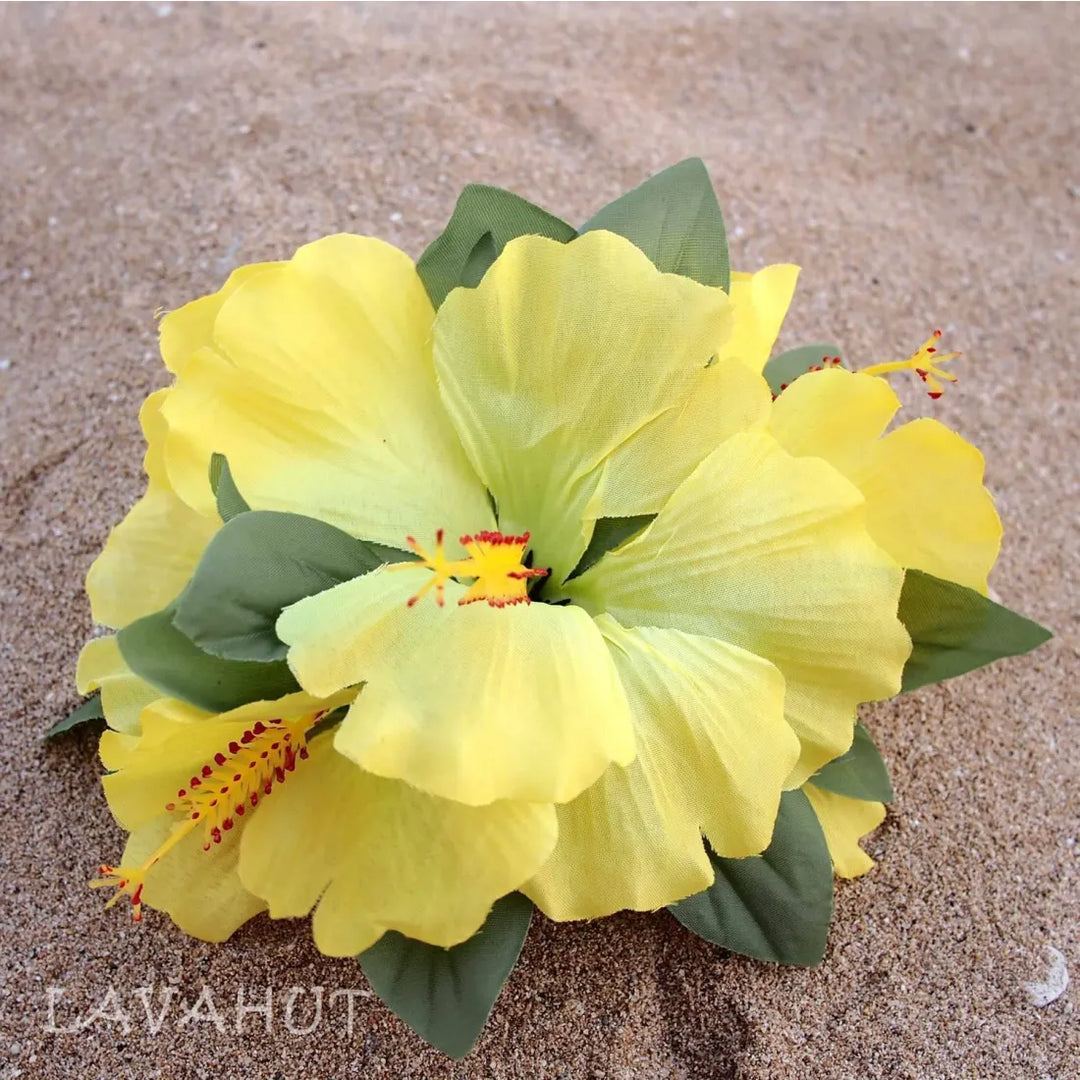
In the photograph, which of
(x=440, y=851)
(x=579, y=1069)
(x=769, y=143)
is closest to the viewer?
(x=440, y=851)

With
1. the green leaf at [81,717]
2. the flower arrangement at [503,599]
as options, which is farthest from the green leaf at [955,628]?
the green leaf at [81,717]

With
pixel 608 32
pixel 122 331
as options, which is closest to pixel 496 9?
pixel 608 32

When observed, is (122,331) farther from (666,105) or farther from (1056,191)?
(1056,191)

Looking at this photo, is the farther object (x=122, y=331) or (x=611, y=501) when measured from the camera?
(x=122, y=331)

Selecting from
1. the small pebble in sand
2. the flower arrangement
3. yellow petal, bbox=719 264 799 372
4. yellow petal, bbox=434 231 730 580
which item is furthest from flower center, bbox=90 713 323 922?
the small pebble in sand

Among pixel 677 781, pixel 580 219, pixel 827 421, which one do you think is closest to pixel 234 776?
pixel 677 781

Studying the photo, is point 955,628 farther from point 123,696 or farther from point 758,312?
point 123,696
